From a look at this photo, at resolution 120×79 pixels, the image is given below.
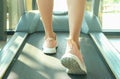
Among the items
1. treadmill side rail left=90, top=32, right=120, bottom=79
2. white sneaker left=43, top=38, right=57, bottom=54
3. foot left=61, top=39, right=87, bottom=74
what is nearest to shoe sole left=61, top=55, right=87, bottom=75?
foot left=61, top=39, right=87, bottom=74

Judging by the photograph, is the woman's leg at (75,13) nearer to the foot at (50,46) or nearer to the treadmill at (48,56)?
the treadmill at (48,56)

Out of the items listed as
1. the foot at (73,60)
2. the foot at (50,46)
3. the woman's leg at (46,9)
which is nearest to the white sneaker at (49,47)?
Result: the foot at (50,46)

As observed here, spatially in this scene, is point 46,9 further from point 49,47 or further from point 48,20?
point 49,47

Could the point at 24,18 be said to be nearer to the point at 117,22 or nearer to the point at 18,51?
the point at 18,51

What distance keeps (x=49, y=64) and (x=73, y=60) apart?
37cm

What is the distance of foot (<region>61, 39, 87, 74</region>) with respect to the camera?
1.34m

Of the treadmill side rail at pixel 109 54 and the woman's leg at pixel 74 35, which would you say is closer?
the woman's leg at pixel 74 35

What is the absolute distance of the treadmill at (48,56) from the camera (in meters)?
1.53

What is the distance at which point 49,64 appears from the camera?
5.49 feet

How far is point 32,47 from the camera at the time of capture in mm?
2037

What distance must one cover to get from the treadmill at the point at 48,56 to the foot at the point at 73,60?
4 cm

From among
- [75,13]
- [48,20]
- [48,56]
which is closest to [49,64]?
[48,56]

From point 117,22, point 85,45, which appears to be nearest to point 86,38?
point 85,45

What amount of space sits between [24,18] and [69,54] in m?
1.39
